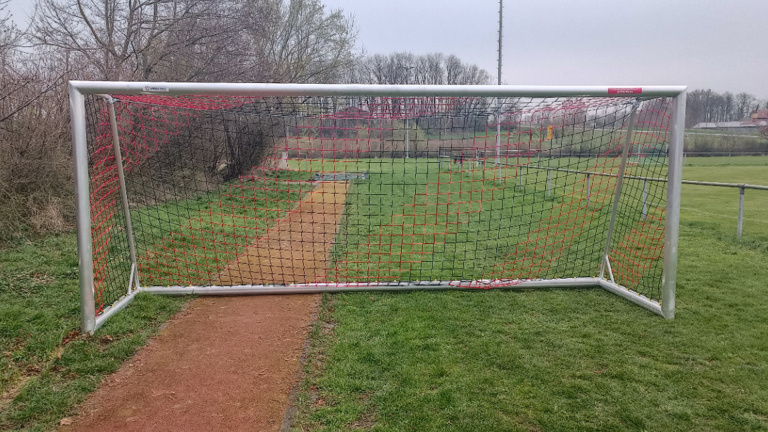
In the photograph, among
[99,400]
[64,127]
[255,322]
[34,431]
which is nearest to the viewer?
[34,431]

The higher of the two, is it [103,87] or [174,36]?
[174,36]

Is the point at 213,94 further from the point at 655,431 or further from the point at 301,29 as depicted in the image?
the point at 301,29

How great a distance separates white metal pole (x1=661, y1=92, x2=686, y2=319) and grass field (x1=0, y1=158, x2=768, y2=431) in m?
0.28

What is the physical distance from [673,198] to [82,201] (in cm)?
533

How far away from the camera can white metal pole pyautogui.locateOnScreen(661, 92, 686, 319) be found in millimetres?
4328

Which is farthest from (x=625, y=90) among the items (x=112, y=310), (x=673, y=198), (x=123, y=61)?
(x=123, y=61)

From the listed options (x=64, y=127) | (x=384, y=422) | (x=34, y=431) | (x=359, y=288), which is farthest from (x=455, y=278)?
(x=64, y=127)

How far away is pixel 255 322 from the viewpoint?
4.49 metres

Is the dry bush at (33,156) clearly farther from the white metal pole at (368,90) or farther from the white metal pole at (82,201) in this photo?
the white metal pole at (368,90)

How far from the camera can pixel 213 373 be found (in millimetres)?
3506

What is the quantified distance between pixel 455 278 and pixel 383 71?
35.9m

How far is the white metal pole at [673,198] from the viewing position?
4.33 metres

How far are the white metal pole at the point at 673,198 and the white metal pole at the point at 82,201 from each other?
208 inches

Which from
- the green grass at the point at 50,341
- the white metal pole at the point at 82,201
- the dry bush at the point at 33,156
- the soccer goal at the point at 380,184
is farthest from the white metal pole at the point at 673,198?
the dry bush at the point at 33,156
